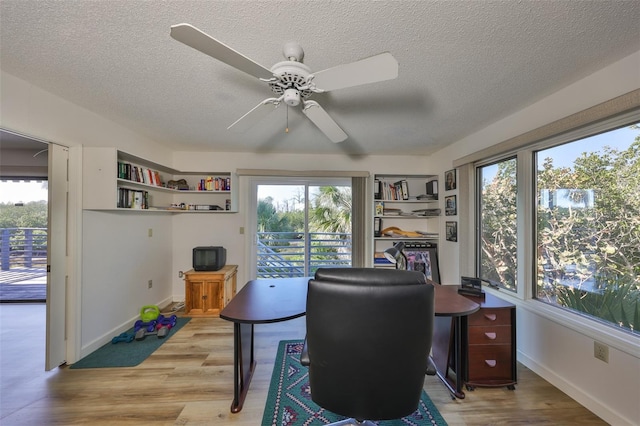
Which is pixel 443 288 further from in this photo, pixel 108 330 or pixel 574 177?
pixel 108 330

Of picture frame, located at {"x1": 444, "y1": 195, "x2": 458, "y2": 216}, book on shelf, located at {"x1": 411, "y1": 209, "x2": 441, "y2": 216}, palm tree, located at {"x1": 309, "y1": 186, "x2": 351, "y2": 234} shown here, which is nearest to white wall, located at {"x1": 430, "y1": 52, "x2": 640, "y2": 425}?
picture frame, located at {"x1": 444, "y1": 195, "x2": 458, "y2": 216}

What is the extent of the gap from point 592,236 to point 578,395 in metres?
1.14

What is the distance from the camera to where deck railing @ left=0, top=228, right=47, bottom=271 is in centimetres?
380

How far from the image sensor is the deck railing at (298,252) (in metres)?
3.85

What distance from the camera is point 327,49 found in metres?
1.38

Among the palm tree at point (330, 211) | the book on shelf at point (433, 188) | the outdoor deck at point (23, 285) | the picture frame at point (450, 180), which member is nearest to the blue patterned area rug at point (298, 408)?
the palm tree at point (330, 211)

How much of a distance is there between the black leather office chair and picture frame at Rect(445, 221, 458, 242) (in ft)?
7.84

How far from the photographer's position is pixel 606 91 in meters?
1.52

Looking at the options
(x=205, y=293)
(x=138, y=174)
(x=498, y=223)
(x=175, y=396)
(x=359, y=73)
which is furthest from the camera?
(x=205, y=293)

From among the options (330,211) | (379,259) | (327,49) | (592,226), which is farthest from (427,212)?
(327,49)

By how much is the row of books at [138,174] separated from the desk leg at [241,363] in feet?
6.70

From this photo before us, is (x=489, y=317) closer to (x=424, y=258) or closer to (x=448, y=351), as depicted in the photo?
(x=448, y=351)

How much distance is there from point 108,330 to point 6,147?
333 centimetres

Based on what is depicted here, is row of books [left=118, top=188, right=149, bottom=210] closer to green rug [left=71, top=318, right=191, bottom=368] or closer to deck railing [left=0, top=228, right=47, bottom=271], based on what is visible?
green rug [left=71, top=318, right=191, bottom=368]
